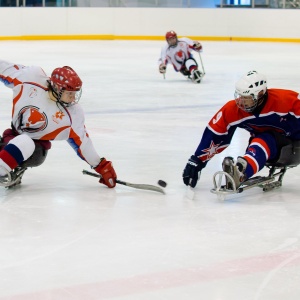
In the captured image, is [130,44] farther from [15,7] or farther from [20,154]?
[20,154]

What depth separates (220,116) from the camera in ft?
14.4

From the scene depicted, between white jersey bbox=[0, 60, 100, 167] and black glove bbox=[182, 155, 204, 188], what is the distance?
49 cm

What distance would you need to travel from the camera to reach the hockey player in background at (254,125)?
13.8 ft

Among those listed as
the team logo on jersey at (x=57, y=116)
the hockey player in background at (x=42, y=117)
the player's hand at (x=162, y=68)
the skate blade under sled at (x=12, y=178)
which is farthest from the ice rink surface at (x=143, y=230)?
the player's hand at (x=162, y=68)

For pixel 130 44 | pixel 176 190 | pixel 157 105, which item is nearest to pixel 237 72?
pixel 157 105

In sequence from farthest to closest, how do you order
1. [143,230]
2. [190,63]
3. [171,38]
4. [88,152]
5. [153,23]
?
[153,23] → [171,38] → [190,63] → [88,152] → [143,230]

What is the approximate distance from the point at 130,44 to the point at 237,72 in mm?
6127

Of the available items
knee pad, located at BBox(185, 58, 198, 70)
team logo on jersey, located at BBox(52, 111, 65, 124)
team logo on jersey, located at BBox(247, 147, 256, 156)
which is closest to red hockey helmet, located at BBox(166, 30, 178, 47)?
knee pad, located at BBox(185, 58, 198, 70)

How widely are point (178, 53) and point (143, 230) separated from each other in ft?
27.1

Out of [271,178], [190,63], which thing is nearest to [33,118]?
[271,178]

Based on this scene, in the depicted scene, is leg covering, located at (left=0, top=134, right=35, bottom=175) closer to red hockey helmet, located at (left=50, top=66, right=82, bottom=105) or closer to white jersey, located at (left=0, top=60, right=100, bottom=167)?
white jersey, located at (left=0, top=60, right=100, bottom=167)

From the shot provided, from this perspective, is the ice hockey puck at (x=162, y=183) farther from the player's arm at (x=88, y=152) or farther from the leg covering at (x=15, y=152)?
the leg covering at (x=15, y=152)

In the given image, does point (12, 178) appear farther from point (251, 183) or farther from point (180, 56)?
point (180, 56)

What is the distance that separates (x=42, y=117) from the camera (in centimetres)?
434
